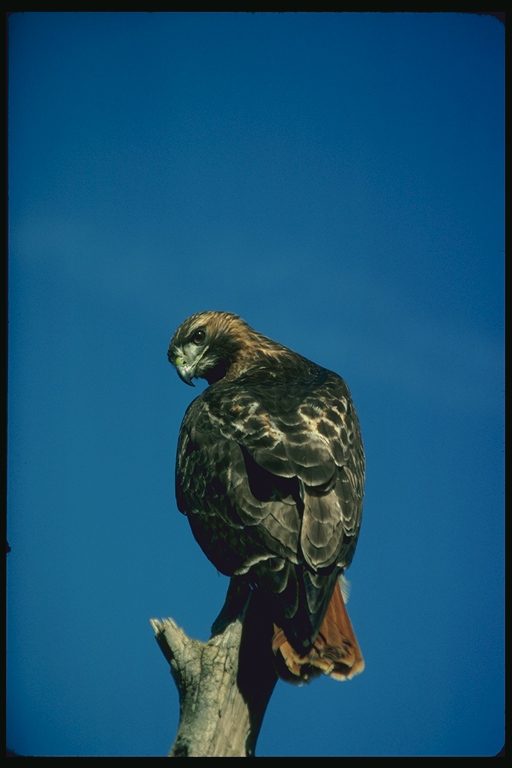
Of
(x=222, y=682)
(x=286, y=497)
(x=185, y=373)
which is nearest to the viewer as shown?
(x=222, y=682)

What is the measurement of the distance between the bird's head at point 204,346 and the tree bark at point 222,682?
2766 millimetres

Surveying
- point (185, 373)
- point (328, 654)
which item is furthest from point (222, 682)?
point (185, 373)

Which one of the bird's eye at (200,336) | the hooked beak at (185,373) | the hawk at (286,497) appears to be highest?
the bird's eye at (200,336)

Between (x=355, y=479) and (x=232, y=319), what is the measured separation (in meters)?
2.26

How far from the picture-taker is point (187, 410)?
215 inches

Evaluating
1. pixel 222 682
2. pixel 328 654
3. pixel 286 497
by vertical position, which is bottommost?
pixel 222 682

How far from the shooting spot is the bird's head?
639cm

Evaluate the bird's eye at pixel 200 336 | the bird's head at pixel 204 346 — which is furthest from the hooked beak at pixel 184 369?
the bird's eye at pixel 200 336

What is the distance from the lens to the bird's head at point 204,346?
6.39 m

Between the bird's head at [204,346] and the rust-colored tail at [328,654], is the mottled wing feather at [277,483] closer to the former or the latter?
the rust-colored tail at [328,654]

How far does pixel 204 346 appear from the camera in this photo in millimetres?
6469

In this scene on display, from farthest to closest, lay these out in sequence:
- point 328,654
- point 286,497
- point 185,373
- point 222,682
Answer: point 185,373 → point 286,497 → point 328,654 → point 222,682

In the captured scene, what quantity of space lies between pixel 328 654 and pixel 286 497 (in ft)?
2.89

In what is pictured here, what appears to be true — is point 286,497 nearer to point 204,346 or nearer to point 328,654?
point 328,654
